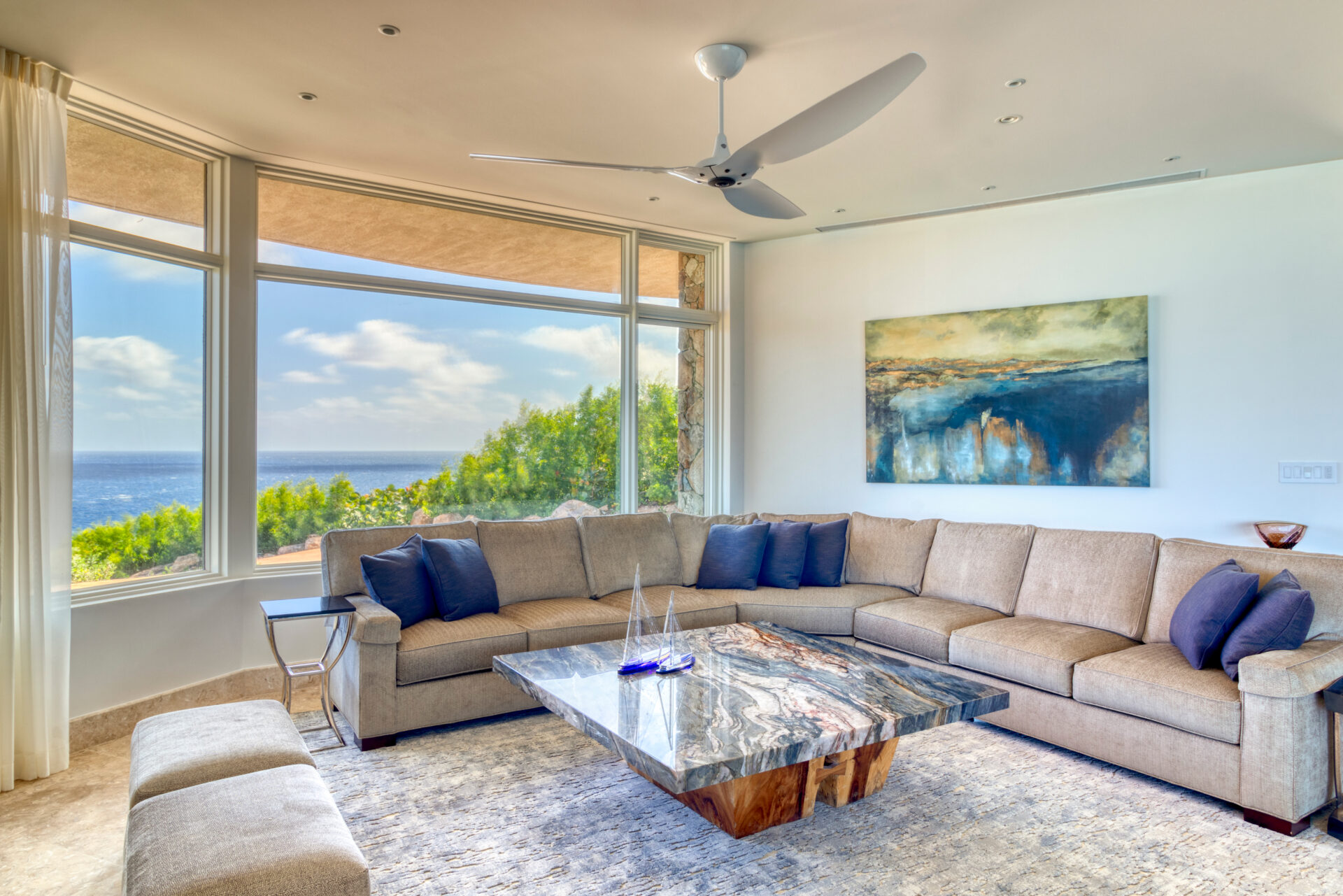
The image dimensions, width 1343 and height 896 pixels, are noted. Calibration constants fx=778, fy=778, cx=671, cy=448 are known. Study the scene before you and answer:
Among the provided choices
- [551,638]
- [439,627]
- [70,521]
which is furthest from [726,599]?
[70,521]

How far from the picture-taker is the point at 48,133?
3168mm

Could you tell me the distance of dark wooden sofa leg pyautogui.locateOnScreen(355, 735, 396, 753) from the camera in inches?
127

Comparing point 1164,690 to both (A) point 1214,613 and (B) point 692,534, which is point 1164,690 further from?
(B) point 692,534

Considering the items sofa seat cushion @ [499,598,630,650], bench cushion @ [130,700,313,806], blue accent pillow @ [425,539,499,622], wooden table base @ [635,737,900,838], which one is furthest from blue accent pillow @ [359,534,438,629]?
wooden table base @ [635,737,900,838]

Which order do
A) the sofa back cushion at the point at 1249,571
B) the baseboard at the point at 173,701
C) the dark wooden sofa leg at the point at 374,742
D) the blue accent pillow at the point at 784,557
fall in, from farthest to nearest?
the blue accent pillow at the point at 784,557 → the baseboard at the point at 173,701 → the dark wooden sofa leg at the point at 374,742 → the sofa back cushion at the point at 1249,571

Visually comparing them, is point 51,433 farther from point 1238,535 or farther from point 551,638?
point 1238,535

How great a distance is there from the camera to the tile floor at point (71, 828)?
229cm

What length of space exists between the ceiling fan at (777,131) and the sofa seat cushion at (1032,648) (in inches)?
80.3

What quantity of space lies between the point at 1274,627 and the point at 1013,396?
2286 millimetres

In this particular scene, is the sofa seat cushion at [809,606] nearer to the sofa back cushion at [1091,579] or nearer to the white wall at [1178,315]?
the sofa back cushion at [1091,579]

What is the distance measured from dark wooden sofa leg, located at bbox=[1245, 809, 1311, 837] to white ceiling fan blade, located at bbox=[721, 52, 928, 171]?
102 inches

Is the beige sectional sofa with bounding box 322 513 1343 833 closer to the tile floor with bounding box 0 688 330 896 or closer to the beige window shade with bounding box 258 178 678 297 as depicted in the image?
the tile floor with bounding box 0 688 330 896

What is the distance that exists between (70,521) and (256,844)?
2333mm

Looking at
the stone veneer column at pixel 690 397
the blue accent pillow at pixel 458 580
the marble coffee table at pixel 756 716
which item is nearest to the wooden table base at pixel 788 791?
the marble coffee table at pixel 756 716
